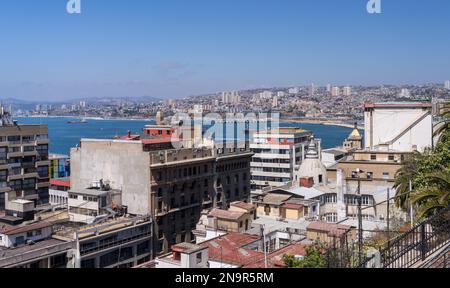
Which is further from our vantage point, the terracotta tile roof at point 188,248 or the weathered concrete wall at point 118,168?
the weathered concrete wall at point 118,168

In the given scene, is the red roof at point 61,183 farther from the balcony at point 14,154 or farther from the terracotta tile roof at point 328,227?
the terracotta tile roof at point 328,227

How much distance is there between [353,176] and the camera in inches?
1078

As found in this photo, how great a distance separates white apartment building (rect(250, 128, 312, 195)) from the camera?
45.1 metres

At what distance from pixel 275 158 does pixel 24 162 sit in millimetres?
21261

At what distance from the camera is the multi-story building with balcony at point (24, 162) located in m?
29.5

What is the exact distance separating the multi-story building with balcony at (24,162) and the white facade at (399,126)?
18.2 m

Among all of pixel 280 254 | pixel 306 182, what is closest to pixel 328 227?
pixel 280 254

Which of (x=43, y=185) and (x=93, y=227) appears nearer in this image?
(x=93, y=227)

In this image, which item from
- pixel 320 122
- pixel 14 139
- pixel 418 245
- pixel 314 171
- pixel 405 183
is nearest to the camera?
pixel 418 245

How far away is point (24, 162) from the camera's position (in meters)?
30.6

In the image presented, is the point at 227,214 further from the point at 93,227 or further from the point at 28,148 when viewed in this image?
the point at 28,148

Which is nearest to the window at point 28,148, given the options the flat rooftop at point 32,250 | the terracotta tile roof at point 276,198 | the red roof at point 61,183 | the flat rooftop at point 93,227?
the red roof at point 61,183

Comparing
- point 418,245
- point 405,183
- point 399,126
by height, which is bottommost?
point 405,183
